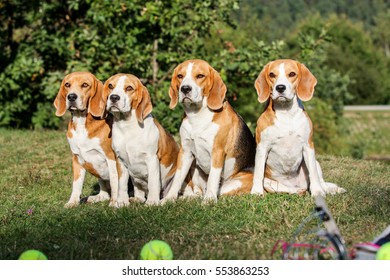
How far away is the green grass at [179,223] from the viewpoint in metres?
5.59

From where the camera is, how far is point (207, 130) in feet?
24.6

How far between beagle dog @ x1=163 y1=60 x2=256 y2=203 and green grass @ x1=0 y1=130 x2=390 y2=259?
417 mm

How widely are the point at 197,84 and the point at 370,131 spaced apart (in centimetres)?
3474

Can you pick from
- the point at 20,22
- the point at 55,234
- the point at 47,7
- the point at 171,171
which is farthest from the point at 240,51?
the point at 55,234

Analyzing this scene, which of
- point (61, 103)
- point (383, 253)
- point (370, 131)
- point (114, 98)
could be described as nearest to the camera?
point (383, 253)

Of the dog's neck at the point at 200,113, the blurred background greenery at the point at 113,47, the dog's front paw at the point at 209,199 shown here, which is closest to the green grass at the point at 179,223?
the dog's front paw at the point at 209,199

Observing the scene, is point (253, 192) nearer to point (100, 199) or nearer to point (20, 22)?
point (100, 199)

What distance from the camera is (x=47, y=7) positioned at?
52.4 feet

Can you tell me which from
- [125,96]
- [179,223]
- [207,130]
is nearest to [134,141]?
[125,96]

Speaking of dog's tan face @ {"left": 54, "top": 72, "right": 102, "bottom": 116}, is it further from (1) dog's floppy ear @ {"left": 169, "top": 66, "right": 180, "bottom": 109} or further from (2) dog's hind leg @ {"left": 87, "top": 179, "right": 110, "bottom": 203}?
(2) dog's hind leg @ {"left": 87, "top": 179, "right": 110, "bottom": 203}

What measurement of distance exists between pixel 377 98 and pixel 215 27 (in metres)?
43.1

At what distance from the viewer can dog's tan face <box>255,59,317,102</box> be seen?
23.9 feet

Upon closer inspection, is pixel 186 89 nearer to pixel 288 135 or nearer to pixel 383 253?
pixel 288 135

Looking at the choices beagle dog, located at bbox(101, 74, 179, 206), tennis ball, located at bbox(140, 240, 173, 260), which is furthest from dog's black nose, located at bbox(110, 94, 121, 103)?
tennis ball, located at bbox(140, 240, 173, 260)
